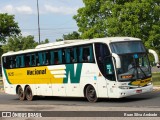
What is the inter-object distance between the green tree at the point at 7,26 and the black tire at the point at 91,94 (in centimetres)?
4206

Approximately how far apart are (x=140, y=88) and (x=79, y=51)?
350 centimetres

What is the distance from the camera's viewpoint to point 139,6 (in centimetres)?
3209

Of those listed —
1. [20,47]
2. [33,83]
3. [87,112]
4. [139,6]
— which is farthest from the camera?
[20,47]

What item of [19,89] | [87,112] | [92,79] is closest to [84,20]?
[19,89]

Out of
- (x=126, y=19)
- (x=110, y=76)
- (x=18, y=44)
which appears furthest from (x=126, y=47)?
(x=18, y=44)

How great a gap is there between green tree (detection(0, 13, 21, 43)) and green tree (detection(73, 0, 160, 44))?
28.6 metres

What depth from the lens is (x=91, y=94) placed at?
20703 mm

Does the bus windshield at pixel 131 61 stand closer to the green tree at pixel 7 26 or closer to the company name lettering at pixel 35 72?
the company name lettering at pixel 35 72

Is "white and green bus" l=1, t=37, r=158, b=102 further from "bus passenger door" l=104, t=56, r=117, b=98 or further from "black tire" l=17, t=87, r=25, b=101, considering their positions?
"black tire" l=17, t=87, r=25, b=101

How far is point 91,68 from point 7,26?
42.9 meters

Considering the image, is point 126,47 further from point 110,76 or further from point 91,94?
point 91,94

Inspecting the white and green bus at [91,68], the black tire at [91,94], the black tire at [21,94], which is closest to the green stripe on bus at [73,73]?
the white and green bus at [91,68]

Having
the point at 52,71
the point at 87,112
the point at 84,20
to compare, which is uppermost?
the point at 84,20

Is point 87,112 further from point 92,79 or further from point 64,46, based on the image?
point 64,46
